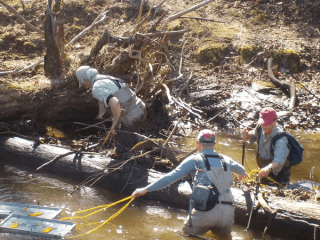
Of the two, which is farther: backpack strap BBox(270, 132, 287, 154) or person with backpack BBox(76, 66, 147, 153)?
person with backpack BBox(76, 66, 147, 153)

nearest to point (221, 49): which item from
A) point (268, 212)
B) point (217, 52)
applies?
point (217, 52)

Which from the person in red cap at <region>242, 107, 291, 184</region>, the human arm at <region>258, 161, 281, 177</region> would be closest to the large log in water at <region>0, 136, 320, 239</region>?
the human arm at <region>258, 161, 281, 177</region>

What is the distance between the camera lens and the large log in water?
203 inches

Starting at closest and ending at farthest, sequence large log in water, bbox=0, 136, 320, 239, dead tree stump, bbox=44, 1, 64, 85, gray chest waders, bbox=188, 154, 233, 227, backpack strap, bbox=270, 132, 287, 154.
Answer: gray chest waders, bbox=188, 154, 233, 227 < large log in water, bbox=0, 136, 320, 239 < backpack strap, bbox=270, 132, 287, 154 < dead tree stump, bbox=44, 1, 64, 85

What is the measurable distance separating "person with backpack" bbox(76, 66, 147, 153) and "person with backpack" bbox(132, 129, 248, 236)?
1.97 meters

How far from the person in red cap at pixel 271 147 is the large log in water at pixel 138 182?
0.60 metres

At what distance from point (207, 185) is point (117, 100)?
2317 mm

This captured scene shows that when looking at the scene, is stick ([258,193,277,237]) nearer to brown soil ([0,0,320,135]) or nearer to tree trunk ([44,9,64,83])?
brown soil ([0,0,320,135])

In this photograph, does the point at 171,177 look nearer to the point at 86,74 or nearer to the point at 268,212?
the point at 268,212

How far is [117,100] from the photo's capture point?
20.6ft

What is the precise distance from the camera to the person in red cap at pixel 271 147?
5.62 meters

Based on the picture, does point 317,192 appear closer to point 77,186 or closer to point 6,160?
point 77,186

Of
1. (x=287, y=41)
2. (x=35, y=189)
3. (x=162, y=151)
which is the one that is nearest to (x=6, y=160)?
(x=35, y=189)

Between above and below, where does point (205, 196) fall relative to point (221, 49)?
below
